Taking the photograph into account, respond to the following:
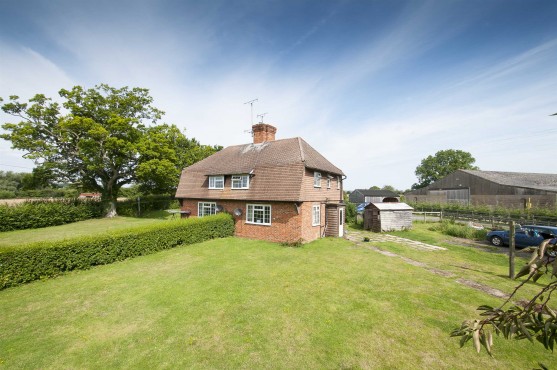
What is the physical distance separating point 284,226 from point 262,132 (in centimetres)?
992

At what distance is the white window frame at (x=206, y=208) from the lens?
848 inches

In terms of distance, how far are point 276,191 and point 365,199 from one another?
39879 millimetres

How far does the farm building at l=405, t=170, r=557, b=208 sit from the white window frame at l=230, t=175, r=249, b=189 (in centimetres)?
3657

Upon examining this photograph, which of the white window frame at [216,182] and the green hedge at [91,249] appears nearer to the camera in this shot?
the green hedge at [91,249]

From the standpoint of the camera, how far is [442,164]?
8231cm

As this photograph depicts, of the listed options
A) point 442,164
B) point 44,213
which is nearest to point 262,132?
point 44,213

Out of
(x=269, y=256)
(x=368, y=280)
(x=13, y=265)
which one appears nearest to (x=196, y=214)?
(x=269, y=256)

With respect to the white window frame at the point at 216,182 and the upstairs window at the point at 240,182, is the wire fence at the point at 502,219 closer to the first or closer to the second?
the upstairs window at the point at 240,182

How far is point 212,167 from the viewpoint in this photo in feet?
73.7

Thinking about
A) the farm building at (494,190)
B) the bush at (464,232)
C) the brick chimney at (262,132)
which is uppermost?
the brick chimney at (262,132)

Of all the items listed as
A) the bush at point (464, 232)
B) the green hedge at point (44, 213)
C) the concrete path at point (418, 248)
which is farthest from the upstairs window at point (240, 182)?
the green hedge at point (44, 213)

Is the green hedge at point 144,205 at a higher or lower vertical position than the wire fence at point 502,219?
higher

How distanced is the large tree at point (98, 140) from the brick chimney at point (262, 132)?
1313 centimetres

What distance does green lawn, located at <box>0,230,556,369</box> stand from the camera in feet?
19.8
